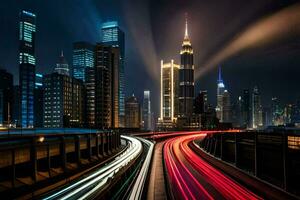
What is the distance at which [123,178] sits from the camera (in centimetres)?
3456

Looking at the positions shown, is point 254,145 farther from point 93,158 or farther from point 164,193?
point 93,158

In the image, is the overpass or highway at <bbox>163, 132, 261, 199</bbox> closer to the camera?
the overpass


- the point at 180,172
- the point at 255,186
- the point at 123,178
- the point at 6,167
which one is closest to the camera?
the point at 6,167

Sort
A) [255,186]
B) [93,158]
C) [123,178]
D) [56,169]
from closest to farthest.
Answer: [255,186] < [123,178] < [56,169] < [93,158]

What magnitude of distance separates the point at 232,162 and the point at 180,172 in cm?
988

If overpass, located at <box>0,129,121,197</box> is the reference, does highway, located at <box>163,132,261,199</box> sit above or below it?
below

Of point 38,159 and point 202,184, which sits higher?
point 38,159

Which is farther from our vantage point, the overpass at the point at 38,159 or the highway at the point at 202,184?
the highway at the point at 202,184

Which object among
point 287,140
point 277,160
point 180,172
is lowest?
point 180,172

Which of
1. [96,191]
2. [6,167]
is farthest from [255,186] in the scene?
[6,167]

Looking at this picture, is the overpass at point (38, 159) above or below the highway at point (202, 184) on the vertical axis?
above

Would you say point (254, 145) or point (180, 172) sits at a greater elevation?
point (254, 145)

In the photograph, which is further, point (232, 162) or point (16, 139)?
point (232, 162)

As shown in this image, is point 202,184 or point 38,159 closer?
point 202,184
